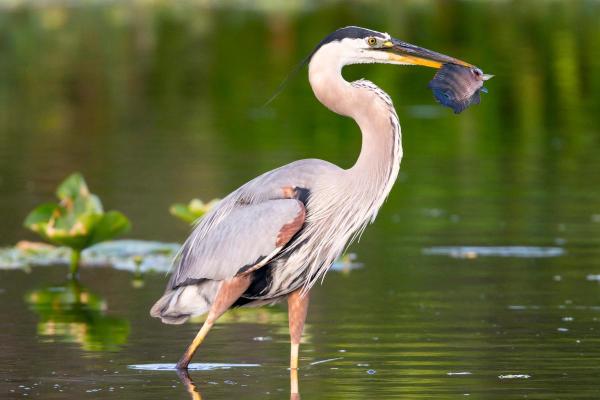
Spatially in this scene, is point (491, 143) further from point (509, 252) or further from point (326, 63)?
point (326, 63)

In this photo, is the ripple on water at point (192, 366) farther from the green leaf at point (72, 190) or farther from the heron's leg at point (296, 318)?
the green leaf at point (72, 190)

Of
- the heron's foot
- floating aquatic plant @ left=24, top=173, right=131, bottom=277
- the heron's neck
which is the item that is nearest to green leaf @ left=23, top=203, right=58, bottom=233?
floating aquatic plant @ left=24, top=173, right=131, bottom=277

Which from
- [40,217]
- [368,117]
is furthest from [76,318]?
[368,117]

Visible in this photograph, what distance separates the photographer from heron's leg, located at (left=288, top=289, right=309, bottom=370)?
8055mm

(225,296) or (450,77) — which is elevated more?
(450,77)

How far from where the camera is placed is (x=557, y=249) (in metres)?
11.6

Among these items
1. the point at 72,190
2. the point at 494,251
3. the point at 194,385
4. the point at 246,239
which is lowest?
the point at 194,385

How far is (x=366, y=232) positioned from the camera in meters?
12.8

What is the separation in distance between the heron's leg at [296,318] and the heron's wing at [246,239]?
1.12ft

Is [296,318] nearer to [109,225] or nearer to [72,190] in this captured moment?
[109,225]

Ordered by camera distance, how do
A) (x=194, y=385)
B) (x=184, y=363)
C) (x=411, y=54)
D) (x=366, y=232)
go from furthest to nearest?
(x=366, y=232)
(x=411, y=54)
(x=184, y=363)
(x=194, y=385)

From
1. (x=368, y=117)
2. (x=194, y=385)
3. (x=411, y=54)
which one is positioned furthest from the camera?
(x=411, y=54)

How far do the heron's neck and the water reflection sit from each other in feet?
5.30

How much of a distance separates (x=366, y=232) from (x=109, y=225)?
259 cm
